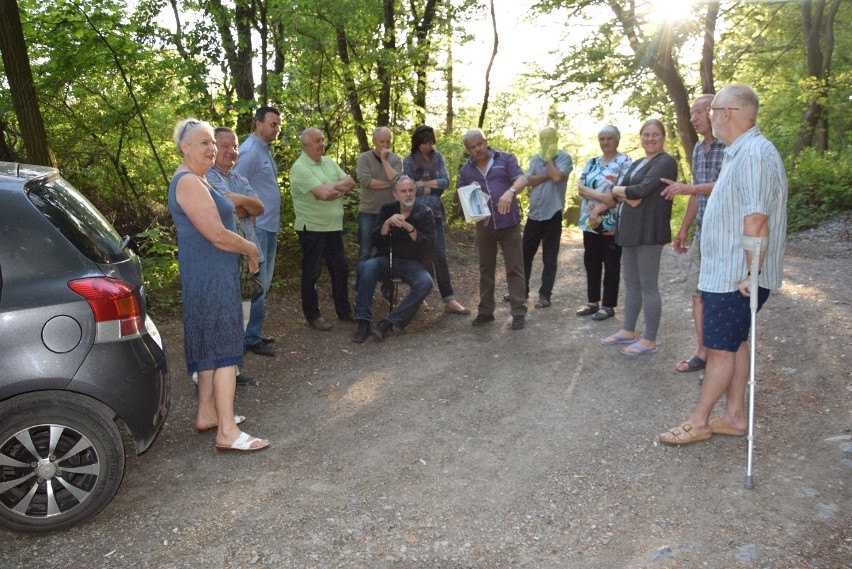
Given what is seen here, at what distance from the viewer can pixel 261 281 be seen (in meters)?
6.32

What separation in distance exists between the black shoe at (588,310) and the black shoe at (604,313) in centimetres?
14

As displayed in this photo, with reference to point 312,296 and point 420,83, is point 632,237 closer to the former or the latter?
point 312,296

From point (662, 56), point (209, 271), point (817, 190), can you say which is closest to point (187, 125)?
point (209, 271)

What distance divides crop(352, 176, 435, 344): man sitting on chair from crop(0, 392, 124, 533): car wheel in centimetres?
356

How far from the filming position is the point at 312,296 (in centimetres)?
730

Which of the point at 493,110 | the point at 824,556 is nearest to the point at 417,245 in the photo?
the point at 824,556

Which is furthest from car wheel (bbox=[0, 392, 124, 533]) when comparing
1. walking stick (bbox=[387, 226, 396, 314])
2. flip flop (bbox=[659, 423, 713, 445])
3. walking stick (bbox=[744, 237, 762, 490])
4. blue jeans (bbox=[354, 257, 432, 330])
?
walking stick (bbox=[387, 226, 396, 314])

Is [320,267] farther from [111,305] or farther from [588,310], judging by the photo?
[111,305]

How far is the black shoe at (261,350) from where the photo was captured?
645 centimetres

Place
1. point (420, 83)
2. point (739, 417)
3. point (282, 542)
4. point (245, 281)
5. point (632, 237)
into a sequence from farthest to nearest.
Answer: point (420, 83)
point (632, 237)
point (245, 281)
point (739, 417)
point (282, 542)

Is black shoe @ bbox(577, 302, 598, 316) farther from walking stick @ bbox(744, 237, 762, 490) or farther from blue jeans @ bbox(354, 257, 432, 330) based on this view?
walking stick @ bbox(744, 237, 762, 490)

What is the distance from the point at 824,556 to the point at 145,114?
→ 850cm

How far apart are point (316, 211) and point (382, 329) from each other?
55.3 inches

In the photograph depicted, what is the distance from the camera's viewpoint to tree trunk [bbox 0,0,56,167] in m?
6.64
